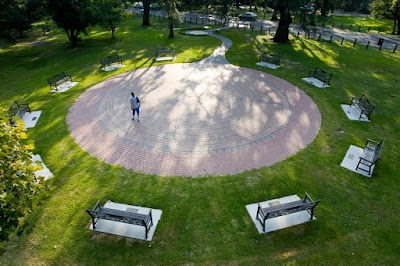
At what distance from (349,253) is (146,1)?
147 feet

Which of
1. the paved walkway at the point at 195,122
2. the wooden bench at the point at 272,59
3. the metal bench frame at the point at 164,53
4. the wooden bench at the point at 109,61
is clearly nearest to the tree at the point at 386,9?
the wooden bench at the point at 272,59

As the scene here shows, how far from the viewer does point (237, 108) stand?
17062 millimetres

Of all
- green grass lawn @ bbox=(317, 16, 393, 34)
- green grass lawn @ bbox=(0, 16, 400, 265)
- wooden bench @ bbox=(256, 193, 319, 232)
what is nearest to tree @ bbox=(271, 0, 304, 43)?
green grass lawn @ bbox=(317, 16, 393, 34)

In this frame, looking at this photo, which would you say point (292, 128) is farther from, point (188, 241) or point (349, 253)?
point (188, 241)

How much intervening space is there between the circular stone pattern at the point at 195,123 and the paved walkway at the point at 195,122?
0.05 meters

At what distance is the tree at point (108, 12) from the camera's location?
101ft

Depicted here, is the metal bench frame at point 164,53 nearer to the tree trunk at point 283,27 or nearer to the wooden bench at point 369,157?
the tree trunk at point 283,27

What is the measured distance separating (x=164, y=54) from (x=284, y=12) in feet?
45.3

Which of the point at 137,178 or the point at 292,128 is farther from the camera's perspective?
the point at 292,128

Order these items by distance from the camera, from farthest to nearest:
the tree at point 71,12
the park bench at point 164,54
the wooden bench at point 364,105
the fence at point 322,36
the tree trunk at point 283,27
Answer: the fence at point 322,36
the tree trunk at point 283,27
the tree at point 71,12
the park bench at point 164,54
the wooden bench at point 364,105

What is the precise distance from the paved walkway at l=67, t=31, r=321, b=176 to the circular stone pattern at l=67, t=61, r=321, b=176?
5 cm

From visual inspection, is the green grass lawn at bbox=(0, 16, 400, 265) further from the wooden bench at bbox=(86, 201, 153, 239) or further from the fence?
the fence

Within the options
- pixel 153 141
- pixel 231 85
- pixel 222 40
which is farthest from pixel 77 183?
pixel 222 40

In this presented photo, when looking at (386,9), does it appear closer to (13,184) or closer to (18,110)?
(18,110)
